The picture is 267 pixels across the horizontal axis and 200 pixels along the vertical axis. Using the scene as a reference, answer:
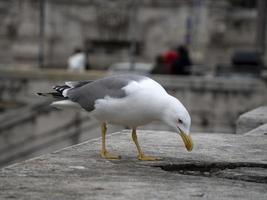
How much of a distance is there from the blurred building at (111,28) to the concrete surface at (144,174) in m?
27.0

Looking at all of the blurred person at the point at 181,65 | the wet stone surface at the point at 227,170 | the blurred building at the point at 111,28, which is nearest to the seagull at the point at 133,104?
the wet stone surface at the point at 227,170

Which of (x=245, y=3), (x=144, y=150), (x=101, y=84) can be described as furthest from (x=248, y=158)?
(x=245, y=3)

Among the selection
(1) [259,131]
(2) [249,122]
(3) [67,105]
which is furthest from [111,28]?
(3) [67,105]

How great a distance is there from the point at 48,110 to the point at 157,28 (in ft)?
51.9

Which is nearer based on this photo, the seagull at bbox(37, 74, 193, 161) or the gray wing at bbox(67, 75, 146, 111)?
the seagull at bbox(37, 74, 193, 161)

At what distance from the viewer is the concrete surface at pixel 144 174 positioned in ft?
18.5

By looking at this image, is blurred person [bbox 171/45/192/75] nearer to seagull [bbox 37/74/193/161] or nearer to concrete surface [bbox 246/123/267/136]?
concrete surface [bbox 246/123/267/136]

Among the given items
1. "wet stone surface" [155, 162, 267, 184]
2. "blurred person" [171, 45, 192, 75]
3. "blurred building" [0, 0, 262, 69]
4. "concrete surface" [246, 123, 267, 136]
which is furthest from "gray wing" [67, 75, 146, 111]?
"blurred building" [0, 0, 262, 69]

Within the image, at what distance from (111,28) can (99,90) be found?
29.3 metres

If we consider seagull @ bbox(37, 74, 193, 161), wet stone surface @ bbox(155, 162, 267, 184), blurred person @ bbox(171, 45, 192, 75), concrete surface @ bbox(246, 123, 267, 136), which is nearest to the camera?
wet stone surface @ bbox(155, 162, 267, 184)

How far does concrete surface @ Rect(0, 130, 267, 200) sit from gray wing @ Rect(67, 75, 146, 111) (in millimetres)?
478

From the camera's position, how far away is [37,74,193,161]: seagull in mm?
6688

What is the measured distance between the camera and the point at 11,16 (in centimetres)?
3562

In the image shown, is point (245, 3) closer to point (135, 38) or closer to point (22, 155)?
point (135, 38)
